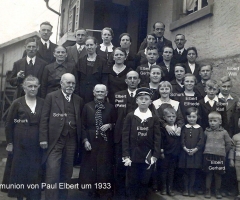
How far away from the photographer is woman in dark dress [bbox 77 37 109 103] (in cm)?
432

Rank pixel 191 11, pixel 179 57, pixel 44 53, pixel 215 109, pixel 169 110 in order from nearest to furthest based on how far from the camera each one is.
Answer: pixel 169 110, pixel 215 109, pixel 44 53, pixel 179 57, pixel 191 11

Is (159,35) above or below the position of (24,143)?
above

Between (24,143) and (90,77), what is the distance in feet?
4.26

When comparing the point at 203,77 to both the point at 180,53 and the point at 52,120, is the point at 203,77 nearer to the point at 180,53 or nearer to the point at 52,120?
the point at 180,53

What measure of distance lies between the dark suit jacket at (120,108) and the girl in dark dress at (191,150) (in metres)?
0.71

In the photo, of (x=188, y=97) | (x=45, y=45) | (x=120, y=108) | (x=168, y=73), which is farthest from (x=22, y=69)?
(x=188, y=97)

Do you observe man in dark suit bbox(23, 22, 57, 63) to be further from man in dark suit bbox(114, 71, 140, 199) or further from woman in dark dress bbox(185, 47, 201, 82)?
woman in dark dress bbox(185, 47, 201, 82)

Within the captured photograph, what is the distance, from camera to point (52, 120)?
356cm

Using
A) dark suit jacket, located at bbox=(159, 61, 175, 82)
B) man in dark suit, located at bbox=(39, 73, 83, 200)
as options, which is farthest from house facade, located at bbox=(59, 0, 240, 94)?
man in dark suit, located at bbox=(39, 73, 83, 200)

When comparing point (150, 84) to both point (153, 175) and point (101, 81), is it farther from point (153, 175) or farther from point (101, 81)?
point (153, 175)

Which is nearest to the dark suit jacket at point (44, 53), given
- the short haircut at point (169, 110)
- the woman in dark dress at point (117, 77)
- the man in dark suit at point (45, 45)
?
the man in dark suit at point (45, 45)

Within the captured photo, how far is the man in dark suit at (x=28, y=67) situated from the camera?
441cm

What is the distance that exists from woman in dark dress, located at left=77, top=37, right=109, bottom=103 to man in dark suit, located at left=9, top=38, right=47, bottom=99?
575mm

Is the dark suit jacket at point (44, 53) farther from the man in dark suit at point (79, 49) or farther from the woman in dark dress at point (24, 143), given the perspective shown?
the woman in dark dress at point (24, 143)
